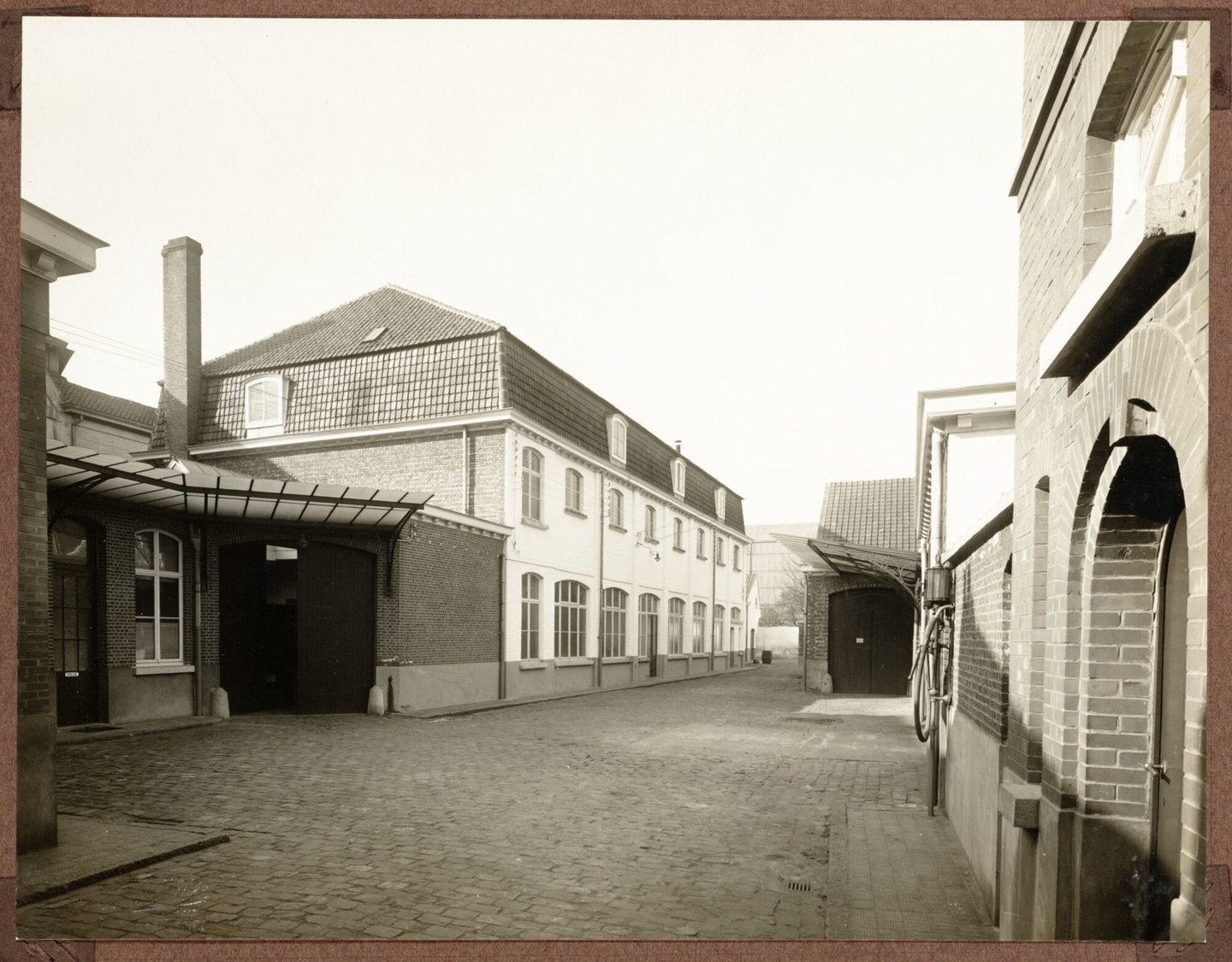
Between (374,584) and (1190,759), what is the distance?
1220 centimetres

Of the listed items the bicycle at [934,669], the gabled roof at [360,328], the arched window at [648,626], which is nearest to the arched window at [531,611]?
the arched window at [648,626]

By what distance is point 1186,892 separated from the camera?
2602 mm

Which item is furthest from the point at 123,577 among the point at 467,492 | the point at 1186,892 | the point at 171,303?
the point at 1186,892

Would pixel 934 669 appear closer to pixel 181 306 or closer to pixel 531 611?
pixel 181 306

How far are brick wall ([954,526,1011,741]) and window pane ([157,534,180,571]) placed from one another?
990cm

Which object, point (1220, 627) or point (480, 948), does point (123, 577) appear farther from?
point (1220, 627)

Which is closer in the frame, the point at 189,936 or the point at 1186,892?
the point at 1186,892

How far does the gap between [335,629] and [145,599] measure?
9.06 feet

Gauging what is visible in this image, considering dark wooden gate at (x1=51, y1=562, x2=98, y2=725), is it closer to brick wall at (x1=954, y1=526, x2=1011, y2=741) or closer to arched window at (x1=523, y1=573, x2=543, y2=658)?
arched window at (x1=523, y1=573, x2=543, y2=658)

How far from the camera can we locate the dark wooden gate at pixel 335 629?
500 inches

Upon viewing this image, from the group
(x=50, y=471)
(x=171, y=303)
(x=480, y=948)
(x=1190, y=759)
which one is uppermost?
(x=171, y=303)

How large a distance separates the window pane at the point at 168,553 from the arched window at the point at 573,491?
824cm

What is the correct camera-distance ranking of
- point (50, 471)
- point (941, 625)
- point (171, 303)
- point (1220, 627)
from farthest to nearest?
point (50, 471)
point (941, 625)
point (171, 303)
point (1220, 627)

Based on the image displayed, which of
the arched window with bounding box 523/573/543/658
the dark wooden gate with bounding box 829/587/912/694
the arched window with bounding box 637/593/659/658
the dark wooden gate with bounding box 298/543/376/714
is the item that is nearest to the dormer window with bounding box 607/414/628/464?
the arched window with bounding box 523/573/543/658
